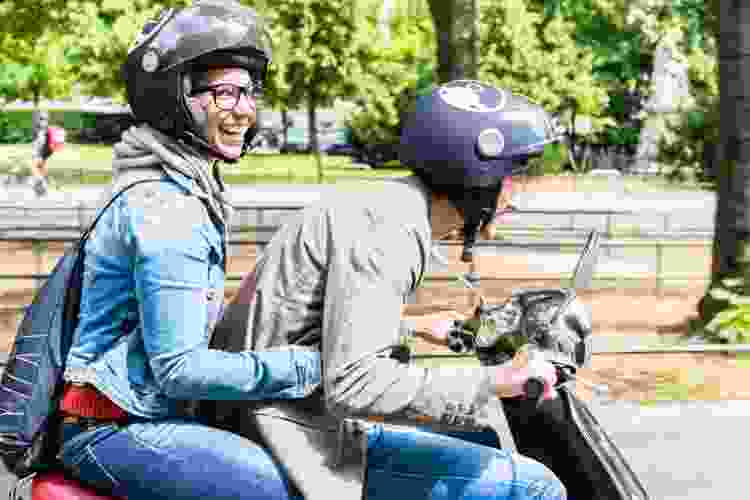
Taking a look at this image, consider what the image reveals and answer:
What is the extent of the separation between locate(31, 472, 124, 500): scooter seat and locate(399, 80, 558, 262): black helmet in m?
0.86

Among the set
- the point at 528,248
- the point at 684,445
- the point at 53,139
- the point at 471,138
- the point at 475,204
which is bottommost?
the point at 53,139

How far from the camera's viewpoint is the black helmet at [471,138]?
2.34 m

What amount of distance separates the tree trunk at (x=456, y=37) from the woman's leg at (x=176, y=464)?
1166 centimetres

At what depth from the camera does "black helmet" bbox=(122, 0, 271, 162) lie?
2395mm

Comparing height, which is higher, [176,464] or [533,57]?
[176,464]

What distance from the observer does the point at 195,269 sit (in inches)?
88.7

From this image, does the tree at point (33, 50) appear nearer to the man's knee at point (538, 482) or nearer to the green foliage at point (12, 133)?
the green foliage at point (12, 133)

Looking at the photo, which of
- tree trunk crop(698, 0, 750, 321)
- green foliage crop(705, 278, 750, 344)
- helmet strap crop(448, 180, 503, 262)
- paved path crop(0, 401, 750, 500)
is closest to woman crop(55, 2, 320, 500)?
helmet strap crop(448, 180, 503, 262)

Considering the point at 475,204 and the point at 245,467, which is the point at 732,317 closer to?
the point at 475,204

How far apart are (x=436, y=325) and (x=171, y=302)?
74cm

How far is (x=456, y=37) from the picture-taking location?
13.9 meters

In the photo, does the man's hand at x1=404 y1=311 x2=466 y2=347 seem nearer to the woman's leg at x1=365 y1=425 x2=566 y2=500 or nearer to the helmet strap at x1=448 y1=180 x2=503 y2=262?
the helmet strap at x1=448 y1=180 x2=503 y2=262

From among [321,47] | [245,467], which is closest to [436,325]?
[245,467]

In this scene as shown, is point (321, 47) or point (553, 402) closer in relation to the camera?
point (553, 402)
